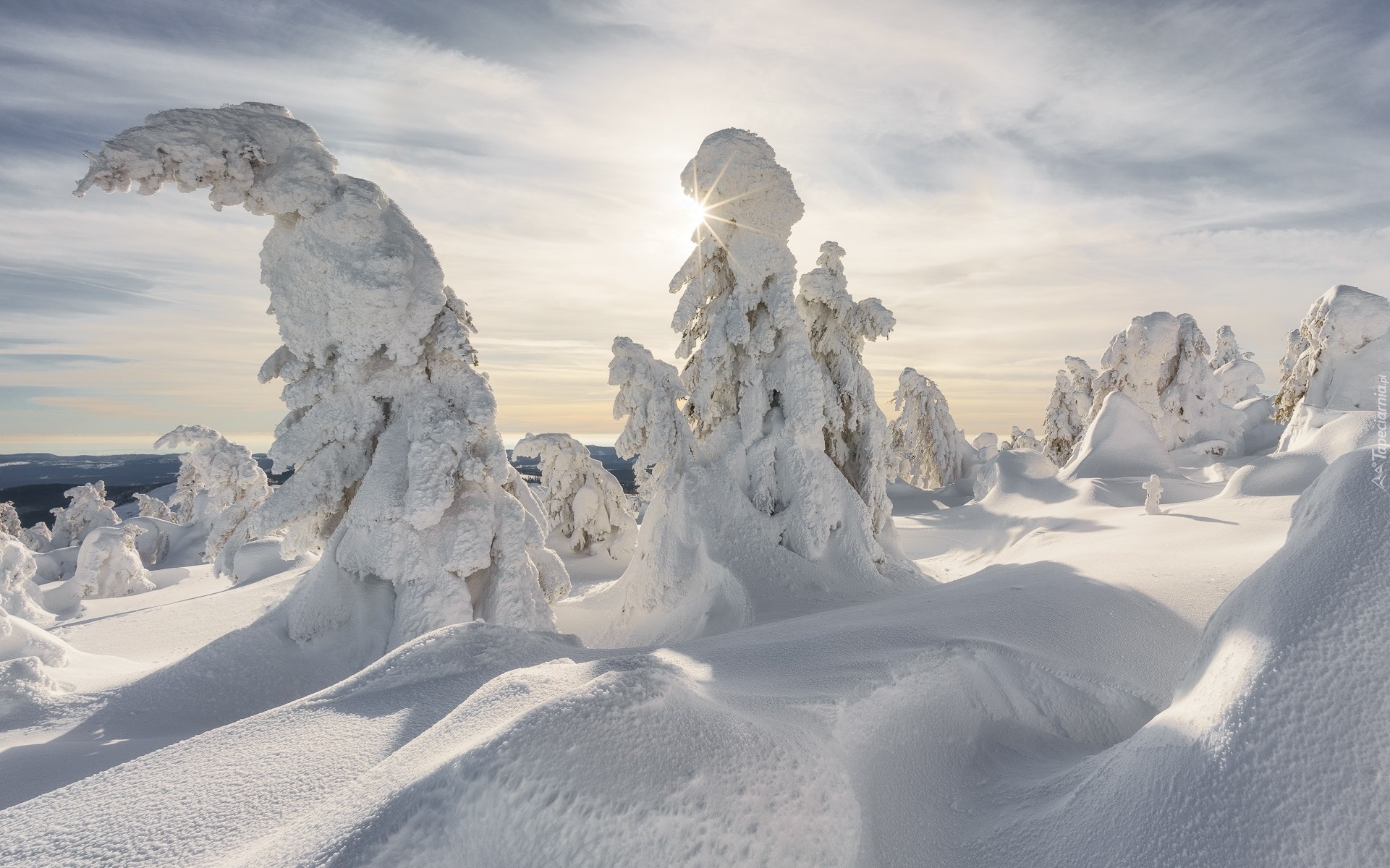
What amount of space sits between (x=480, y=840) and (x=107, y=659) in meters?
8.90

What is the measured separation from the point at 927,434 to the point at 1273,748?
32.9 m

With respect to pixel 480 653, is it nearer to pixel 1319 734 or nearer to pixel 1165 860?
pixel 1165 860

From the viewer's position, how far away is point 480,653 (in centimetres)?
499

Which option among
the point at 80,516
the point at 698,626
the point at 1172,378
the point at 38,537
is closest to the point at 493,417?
the point at 698,626

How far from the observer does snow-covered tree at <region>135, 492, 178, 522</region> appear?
112 feet

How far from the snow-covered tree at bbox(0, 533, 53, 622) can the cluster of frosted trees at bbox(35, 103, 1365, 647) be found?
8.55 metres

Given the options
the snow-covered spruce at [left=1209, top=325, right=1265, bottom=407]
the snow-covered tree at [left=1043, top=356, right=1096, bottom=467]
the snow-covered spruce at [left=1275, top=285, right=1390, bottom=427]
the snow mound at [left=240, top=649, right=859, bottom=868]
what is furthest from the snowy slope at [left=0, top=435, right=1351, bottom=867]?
the snow-covered spruce at [left=1209, top=325, right=1265, bottom=407]

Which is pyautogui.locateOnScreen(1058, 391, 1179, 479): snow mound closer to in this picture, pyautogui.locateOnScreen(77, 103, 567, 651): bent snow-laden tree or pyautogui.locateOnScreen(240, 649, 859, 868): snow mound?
pyautogui.locateOnScreen(77, 103, 567, 651): bent snow-laden tree

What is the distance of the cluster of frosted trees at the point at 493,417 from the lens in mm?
9141

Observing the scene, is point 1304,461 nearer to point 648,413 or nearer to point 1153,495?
point 1153,495

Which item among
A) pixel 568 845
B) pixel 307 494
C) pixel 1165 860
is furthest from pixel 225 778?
pixel 307 494

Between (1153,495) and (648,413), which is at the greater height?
(648,413)

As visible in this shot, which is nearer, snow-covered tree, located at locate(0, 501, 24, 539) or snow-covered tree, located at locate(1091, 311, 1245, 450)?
snow-covered tree, located at locate(1091, 311, 1245, 450)

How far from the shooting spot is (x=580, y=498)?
20.0 metres
